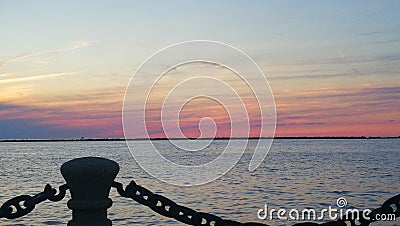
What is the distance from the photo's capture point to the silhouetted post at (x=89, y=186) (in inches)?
126

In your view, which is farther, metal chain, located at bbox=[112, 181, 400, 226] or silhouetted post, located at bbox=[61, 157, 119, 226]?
metal chain, located at bbox=[112, 181, 400, 226]

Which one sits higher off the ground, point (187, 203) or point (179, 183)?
point (179, 183)

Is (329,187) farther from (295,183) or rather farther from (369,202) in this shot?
(369,202)

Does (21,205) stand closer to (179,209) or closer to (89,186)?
(89,186)

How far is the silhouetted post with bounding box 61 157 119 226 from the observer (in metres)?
3.19

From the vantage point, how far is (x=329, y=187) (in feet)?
130

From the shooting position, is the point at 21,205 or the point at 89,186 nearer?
the point at 89,186

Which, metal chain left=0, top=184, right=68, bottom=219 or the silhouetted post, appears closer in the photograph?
the silhouetted post

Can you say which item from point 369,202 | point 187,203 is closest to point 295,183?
point 369,202

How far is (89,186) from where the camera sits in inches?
127

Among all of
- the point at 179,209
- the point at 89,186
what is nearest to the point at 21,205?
the point at 89,186

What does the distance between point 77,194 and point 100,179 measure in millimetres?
163

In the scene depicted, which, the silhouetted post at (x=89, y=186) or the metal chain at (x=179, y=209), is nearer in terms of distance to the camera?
the silhouetted post at (x=89, y=186)

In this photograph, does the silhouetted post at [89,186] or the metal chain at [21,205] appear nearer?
the silhouetted post at [89,186]
